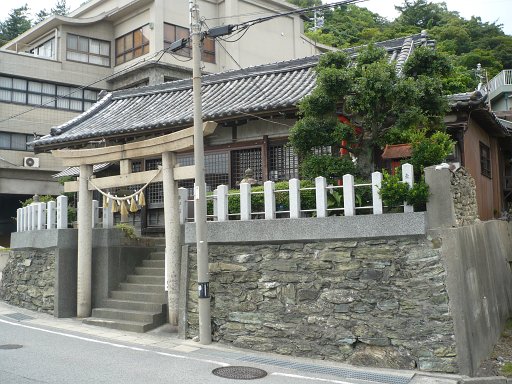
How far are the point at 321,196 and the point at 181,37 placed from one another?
24.8 metres

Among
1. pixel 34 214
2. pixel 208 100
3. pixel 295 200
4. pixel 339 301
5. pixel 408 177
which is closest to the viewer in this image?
pixel 408 177

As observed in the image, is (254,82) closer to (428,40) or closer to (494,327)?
(428,40)

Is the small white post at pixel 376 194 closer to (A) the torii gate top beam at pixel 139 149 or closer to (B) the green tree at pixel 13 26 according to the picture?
(A) the torii gate top beam at pixel 139 149

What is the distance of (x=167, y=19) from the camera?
1220 inches

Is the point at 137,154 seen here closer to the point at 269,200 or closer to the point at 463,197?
the point at 269,200

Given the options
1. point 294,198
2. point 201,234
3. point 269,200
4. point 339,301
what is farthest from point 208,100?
point 339,301

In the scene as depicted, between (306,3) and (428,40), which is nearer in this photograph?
(428,40)

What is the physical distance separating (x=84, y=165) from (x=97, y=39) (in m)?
22.1

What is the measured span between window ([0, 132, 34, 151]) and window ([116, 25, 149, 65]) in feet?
25.9

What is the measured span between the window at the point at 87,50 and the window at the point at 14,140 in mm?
5890

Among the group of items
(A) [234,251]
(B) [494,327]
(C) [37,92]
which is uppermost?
(C) [37,92]

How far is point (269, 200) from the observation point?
1059 cm

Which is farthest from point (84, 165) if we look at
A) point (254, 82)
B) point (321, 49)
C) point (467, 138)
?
point (321, 49)

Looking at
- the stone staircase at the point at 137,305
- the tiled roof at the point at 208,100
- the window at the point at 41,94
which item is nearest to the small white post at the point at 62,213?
the stone staircase at the point at 137,305
